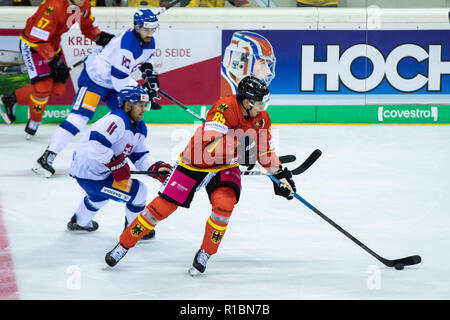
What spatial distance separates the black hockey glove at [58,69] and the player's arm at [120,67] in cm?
119

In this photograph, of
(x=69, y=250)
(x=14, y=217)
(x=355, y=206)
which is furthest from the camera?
(x=355, y=206)

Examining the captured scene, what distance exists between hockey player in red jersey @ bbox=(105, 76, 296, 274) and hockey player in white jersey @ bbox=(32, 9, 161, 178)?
87.7 inches

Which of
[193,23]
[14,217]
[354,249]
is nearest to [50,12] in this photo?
[193,23]

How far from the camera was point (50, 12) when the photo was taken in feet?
23.1

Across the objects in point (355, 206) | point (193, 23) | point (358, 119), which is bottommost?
point (358, 119)

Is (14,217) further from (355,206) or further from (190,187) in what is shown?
(355,206)

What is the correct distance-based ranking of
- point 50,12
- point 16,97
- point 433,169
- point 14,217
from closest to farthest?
point 14,217, point 433,169, point 50,12, point 16,97

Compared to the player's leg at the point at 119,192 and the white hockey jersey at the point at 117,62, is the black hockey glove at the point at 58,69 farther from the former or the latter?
the player's leg at the point at 119,192

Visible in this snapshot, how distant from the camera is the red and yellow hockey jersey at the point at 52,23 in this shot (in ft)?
23.1

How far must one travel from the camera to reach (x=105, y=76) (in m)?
6.30

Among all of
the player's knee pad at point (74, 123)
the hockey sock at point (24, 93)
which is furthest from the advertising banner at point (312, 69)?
the player's knee pad at point (74, 123)

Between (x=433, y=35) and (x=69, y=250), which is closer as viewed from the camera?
(x=69, y=250)

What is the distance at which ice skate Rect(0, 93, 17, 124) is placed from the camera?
765cm

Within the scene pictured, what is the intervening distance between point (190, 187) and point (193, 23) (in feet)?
14.7
